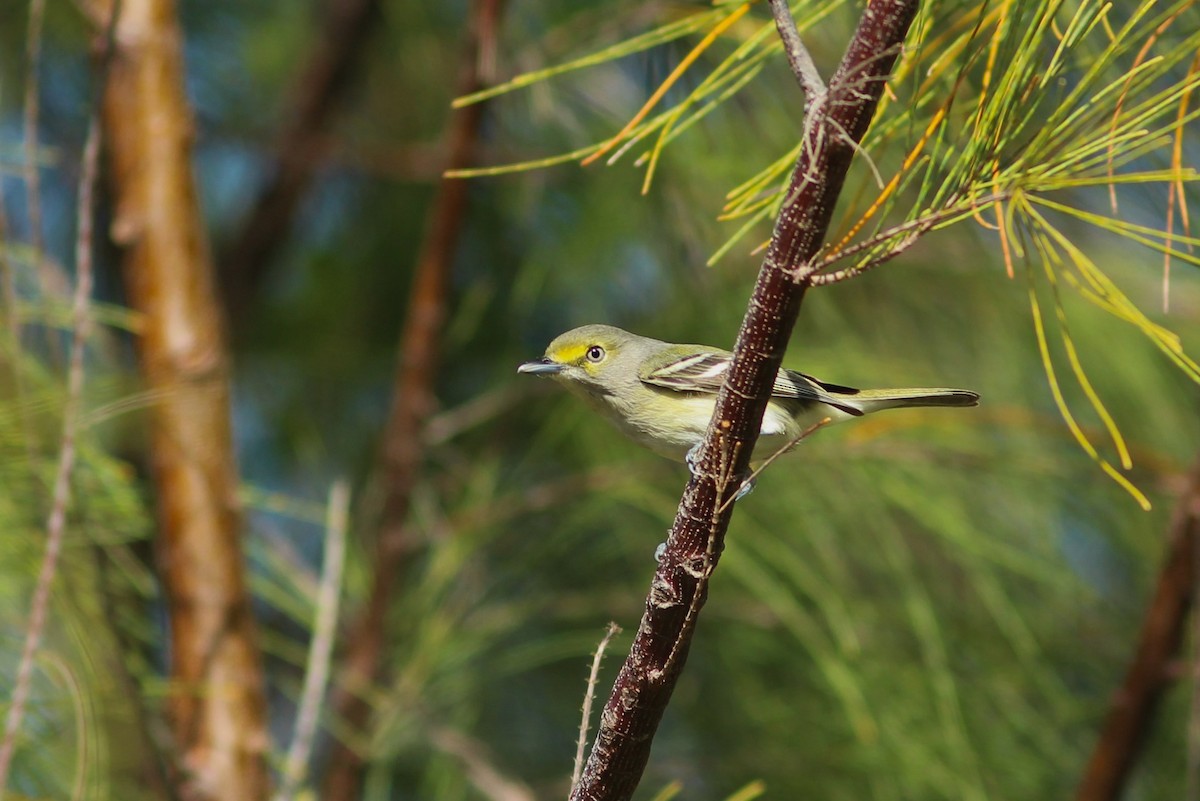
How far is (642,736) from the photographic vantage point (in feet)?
4.01

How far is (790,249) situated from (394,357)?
318 centimetres

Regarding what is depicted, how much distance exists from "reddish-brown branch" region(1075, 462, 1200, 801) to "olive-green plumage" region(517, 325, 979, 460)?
0.65 metres

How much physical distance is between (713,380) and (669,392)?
0.09m

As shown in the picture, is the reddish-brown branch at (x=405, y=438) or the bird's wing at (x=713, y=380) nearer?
the bird's wing at (x=713, y=380)

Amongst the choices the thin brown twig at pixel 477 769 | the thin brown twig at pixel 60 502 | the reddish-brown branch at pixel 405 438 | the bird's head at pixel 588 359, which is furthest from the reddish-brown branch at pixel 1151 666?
the thin brown twig at pixel 60 502

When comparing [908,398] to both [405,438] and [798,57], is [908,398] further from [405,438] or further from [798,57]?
[405,438]

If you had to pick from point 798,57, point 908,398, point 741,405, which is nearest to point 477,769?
point 908,398

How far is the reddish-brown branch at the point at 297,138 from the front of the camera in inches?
152

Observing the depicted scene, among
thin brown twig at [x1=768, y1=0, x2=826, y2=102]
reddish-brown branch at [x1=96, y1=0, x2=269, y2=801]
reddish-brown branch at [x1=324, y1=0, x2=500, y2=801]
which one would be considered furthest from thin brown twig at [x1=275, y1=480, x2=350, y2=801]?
thin brown twig at [x1=768, y1=0, x2=826, y2=102]

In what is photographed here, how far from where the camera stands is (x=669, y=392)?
219cm

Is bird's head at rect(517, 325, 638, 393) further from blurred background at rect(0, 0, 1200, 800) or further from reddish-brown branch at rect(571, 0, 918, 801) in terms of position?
reddish-brown branch at rect(571, 0, 918, 801)

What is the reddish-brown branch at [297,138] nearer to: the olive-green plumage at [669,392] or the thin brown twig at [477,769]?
the thin brown twig at [477,769]

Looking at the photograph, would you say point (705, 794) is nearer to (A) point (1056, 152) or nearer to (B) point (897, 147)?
(B) point (897, 147)

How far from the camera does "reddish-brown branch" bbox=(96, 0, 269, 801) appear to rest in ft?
7.68
